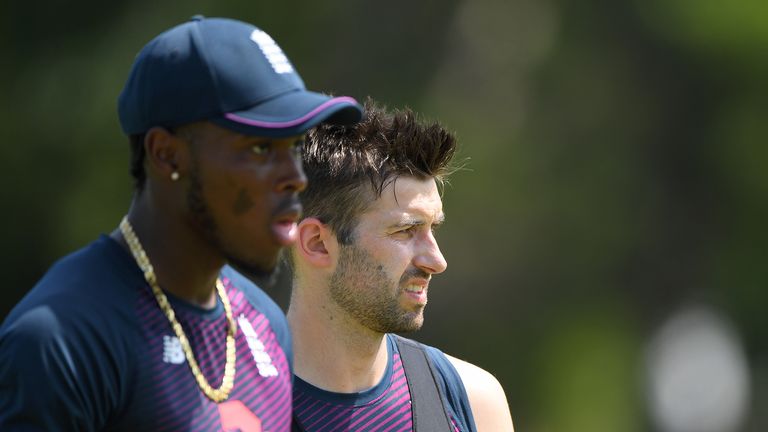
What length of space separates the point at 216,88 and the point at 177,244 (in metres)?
0.34

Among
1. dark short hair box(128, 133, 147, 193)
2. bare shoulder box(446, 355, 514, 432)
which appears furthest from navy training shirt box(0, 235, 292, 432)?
bare shoulder box(446, 355, 514, 432)

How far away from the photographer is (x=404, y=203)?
422 cm

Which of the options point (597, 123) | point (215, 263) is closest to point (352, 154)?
point (215, 263)

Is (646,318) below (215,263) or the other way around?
below

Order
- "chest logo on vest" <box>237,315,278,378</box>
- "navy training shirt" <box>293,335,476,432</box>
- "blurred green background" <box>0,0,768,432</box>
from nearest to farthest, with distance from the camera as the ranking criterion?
"chest logo on vest" <box>237,315,278,378</box>, "navy training shirt" <box>293,335,476,432</box>, "blurred green background" <box>0,0,768,432</box>

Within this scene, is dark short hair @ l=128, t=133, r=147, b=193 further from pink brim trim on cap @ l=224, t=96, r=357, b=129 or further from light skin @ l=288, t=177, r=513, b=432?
light skin @ l=288, t=177, r=513, b=432

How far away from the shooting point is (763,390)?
1608 centimetres

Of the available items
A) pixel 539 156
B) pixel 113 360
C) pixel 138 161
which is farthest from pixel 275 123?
pixel 539 156

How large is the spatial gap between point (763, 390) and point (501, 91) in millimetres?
4717

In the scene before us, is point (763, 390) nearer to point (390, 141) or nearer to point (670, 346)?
point (670, 346)

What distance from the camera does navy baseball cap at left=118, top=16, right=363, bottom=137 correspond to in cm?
275

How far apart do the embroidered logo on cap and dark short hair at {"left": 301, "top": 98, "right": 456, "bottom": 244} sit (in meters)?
1.36

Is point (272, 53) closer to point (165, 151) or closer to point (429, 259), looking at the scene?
point (165, 151)

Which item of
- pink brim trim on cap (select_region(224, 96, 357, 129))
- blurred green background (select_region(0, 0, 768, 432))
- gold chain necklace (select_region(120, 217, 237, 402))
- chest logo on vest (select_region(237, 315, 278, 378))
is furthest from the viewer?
blurred green background (select_region(0, 0, 768, 432))
